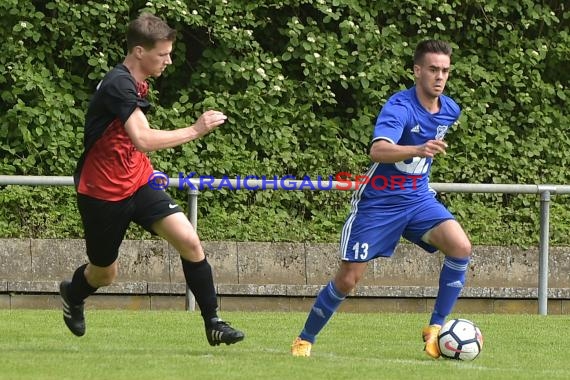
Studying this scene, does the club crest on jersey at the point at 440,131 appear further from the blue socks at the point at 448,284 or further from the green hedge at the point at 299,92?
the green hedge at the point at 299,92

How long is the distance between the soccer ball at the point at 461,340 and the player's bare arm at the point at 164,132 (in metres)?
1.71

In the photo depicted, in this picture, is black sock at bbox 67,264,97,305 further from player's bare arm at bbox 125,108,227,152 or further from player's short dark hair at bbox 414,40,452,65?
player's short dark hair at bbox 414,40,452,65

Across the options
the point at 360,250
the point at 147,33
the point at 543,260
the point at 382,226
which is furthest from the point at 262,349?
the point at 543,260

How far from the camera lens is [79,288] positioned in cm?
795

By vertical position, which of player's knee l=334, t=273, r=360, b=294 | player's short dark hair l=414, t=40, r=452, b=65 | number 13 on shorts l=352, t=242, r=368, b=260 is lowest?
player's knee l=334, t=273, r=360, b=294

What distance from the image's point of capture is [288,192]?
13.0 metres

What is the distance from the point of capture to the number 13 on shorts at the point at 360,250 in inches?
299

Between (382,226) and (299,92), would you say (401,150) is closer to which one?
(382,226)

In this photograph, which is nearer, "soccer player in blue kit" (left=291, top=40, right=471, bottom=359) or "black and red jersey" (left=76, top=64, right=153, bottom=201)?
"black and red jersey" (left=76, top=64, right=153, bottom=201)

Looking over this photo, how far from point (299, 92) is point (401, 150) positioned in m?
6.50

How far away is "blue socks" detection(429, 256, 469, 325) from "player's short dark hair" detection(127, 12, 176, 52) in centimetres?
201

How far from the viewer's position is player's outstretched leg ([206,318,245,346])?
7.32 m

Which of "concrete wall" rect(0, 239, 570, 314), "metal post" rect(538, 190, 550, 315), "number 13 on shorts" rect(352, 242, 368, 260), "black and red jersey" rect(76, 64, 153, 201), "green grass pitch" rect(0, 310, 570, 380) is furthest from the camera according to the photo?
"concrete wall" rect(0, 239, 570, 314)

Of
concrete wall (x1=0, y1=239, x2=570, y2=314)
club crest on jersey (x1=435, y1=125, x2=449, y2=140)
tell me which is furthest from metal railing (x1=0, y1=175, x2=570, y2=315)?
club crest on jersey (x1=435, y1=125, x2=449, y2=140)
